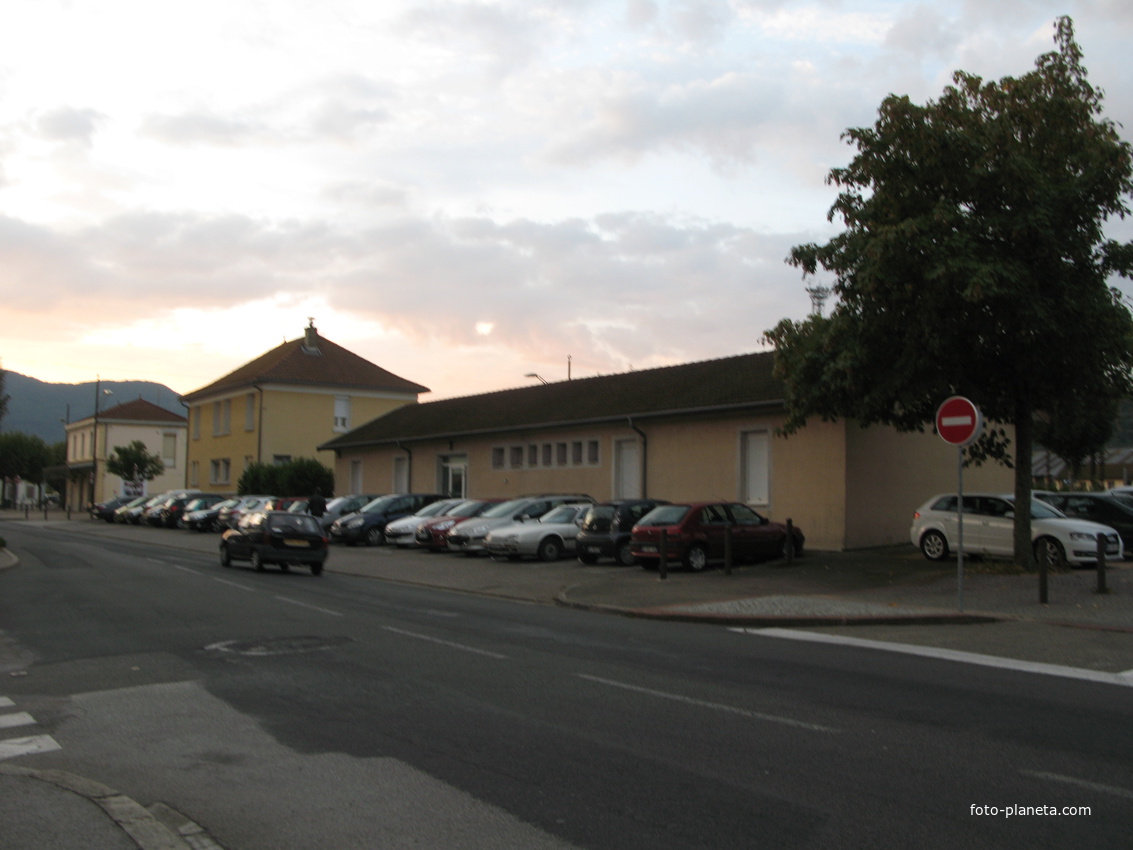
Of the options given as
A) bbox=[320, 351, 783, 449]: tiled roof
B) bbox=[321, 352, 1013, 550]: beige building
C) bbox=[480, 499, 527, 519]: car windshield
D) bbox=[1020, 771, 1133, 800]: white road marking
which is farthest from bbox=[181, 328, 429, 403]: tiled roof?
bbox=[1020, 771, 1133, 800]: white road marking

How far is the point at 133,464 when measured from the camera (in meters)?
64.5

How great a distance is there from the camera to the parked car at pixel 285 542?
2298 centimetres

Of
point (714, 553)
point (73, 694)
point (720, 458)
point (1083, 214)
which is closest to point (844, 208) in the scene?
point (1083, 214)

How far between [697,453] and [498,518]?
18.5 feet

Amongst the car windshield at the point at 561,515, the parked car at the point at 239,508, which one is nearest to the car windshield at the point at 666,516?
the car windshield at the point at 561,515

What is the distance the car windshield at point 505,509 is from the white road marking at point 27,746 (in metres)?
20.5

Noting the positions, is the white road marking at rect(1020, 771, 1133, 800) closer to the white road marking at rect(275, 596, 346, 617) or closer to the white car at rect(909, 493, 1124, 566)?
the white road marking at rect(275, 596, 346, 617)

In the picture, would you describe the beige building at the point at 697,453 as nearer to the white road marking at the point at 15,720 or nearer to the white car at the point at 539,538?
the white car at the point at 539,538

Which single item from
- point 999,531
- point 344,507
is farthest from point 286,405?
point 999,531

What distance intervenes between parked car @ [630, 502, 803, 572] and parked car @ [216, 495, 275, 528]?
22346 millimetres

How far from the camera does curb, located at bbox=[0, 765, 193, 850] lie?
5.02 meters

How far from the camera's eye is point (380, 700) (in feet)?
27.8

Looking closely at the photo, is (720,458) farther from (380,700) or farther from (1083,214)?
(380,700)

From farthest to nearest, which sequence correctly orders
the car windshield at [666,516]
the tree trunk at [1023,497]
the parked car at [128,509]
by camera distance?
the parked car at [128,509] → the car windshield at [666,516] → the tree trunk at [1023,497]
